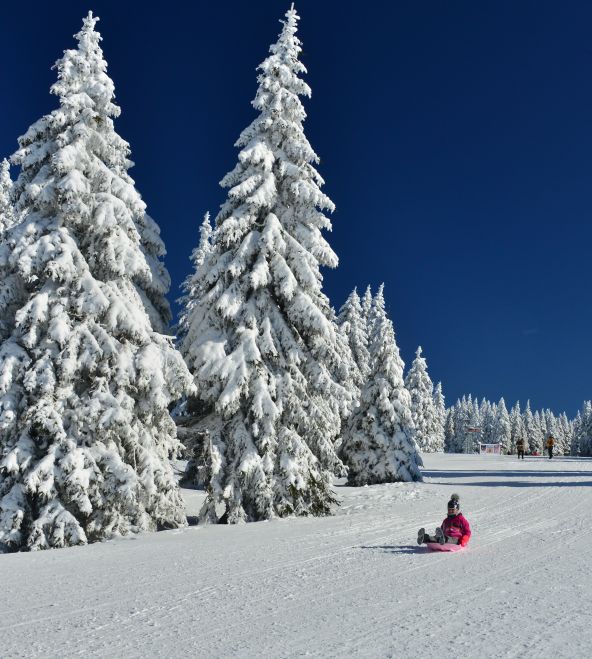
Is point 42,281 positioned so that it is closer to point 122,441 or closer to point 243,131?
point 122,441

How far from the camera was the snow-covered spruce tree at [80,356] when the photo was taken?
1349 cm

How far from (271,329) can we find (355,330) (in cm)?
3634

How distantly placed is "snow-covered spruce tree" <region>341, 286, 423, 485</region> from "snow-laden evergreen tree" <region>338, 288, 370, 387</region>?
66.1 ft

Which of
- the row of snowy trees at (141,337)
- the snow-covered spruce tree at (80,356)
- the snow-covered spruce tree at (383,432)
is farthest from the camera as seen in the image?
the snow-covered spruce tree at (383,432)

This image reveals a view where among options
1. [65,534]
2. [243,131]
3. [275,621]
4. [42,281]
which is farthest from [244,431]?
[275,621]

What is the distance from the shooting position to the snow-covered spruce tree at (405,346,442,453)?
2800 inches

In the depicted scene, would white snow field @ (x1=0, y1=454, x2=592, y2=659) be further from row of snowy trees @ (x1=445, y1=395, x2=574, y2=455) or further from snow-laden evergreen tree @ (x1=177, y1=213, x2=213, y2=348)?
row of snowy trees @ (x1=445, y1=395, x2=574, y2=455)

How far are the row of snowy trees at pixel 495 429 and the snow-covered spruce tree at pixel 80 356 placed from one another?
10563 cm

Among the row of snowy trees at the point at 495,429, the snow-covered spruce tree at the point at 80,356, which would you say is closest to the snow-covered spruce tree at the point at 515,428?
the row of snowy trees at the point at 495,429

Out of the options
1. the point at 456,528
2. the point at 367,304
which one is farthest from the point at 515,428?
the point at 456,528

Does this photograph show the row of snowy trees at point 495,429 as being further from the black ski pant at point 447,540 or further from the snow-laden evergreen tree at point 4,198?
the black ski pant at point 447,540

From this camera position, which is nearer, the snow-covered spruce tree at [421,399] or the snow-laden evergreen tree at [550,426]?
the snow-covered spruce tree at [421,399]

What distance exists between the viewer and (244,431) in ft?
54.2

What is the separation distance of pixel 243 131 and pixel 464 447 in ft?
357
